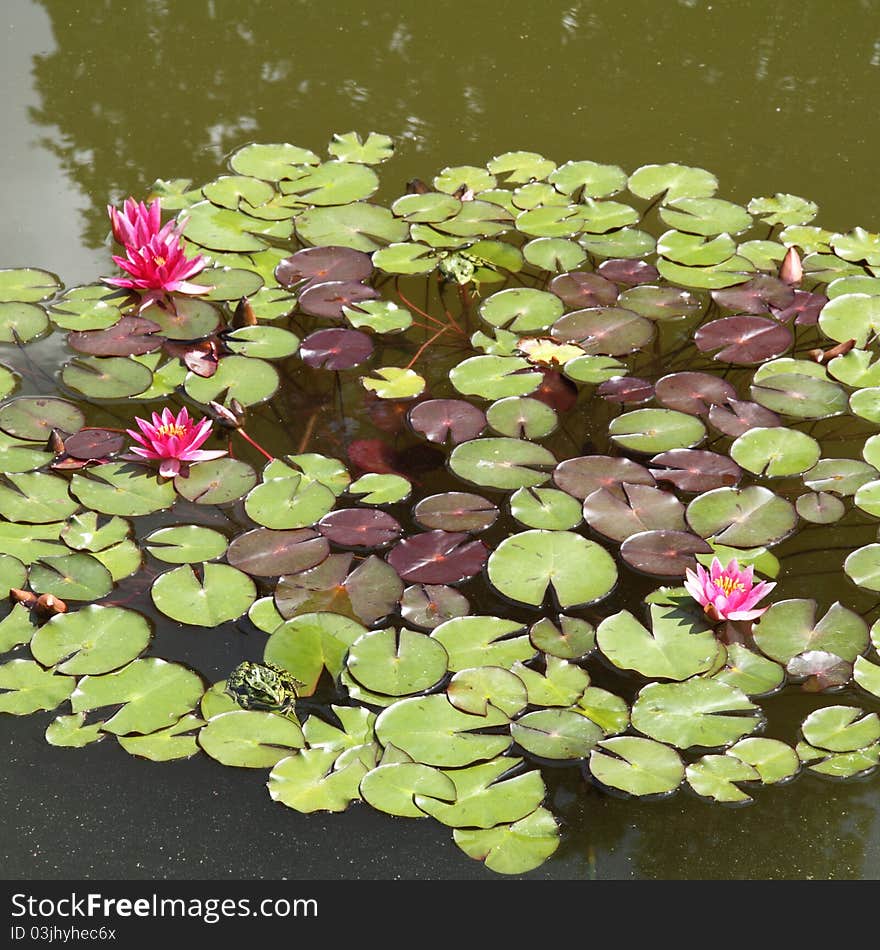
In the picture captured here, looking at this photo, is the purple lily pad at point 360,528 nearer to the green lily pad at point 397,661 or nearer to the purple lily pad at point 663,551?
the green lily pad at point 397,661

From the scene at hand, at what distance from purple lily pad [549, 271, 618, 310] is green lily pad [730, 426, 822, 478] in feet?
2.44

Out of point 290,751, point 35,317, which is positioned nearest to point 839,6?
point 35,317

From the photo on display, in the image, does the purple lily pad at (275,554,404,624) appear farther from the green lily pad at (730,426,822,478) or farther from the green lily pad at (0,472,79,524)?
the green lily pad at (730,426,822,478)

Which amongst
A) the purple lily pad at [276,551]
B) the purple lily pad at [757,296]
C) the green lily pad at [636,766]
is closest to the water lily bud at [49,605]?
the purple lily pad at [276,551]

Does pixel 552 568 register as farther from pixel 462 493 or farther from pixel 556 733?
pixel 556 733

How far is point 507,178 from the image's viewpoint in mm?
4203

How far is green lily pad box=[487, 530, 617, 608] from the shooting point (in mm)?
2678

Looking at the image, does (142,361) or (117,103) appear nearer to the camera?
(142,361)

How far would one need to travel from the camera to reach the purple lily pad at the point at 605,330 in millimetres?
3381

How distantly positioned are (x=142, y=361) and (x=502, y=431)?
1.17 meters

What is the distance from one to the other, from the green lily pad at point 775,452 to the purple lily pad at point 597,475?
0.94 ft

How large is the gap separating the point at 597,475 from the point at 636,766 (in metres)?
0.90

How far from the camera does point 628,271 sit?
3648mm
